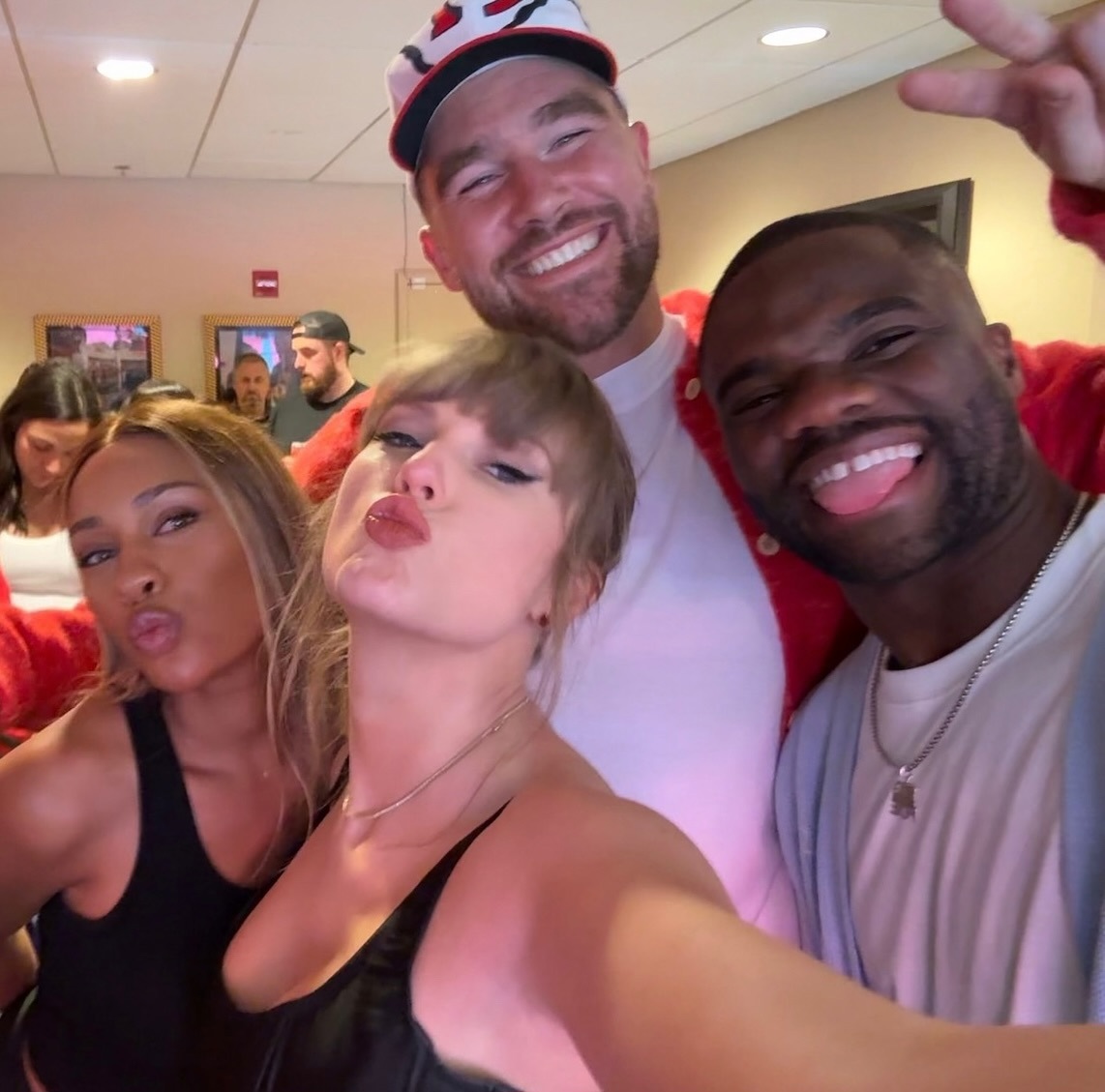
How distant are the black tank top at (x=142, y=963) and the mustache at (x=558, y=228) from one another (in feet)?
2.45

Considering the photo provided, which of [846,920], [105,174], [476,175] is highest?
[105,174]

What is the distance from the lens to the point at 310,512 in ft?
4.13

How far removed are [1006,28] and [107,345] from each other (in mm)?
6096

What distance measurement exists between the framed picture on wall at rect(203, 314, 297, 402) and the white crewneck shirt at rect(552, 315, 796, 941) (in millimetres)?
5393

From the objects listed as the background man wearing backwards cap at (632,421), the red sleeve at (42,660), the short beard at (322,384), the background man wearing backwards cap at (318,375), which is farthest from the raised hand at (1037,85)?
the short beard at (322,384)

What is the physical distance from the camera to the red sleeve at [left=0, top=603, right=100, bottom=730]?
1507 mm

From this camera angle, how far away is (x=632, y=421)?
1.38 meters

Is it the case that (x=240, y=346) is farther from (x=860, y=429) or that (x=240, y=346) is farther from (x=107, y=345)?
(x=860, y=429)

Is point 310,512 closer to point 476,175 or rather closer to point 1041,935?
point 476,175

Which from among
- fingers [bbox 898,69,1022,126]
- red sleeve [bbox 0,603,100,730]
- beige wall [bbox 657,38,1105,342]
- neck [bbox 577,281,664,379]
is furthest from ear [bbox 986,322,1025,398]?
beige wall [bbox 657,38,1105,342]

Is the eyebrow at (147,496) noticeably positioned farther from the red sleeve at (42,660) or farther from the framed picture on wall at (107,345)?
the framed picture on wall at (107,345)

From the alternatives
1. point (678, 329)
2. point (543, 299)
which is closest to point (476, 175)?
point (543, 299)

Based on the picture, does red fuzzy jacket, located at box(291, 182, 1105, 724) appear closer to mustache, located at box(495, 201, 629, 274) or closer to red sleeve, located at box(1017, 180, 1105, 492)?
red sleeve, located at box(1017, 180, 1105, 492)

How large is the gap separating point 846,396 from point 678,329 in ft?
1.54
